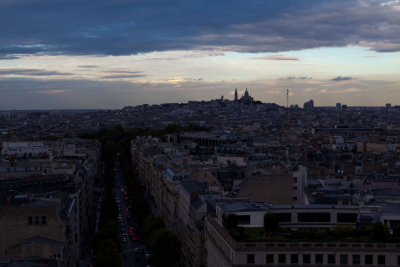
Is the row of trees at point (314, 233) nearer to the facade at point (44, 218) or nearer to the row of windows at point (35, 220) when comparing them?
the facade at point (44, 218)

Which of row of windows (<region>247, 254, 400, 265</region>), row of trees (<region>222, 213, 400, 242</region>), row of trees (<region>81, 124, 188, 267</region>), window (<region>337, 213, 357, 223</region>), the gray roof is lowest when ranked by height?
row of trees (<region>81, 124, 188, 267</region>)

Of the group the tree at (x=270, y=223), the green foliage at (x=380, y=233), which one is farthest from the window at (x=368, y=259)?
the tree at (x=270, y=223)

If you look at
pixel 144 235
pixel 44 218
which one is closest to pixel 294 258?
pixel 44 218

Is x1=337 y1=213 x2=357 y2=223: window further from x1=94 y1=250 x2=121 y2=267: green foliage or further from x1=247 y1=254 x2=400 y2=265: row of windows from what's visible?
x1=94 y1=250 x2=121 y2=267: green foliage

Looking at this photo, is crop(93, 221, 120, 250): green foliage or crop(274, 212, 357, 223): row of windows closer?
crop(274, 212, 357, 223): row of windows

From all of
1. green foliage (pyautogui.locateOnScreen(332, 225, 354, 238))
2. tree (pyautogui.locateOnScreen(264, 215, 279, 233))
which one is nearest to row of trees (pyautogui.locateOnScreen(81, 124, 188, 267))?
tree (pyautogui.locateOnScreen(264, 215, 279, 233))

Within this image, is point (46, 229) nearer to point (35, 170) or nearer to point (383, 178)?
point (35, 170)

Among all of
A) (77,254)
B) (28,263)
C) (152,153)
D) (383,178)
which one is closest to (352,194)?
(383,178)
